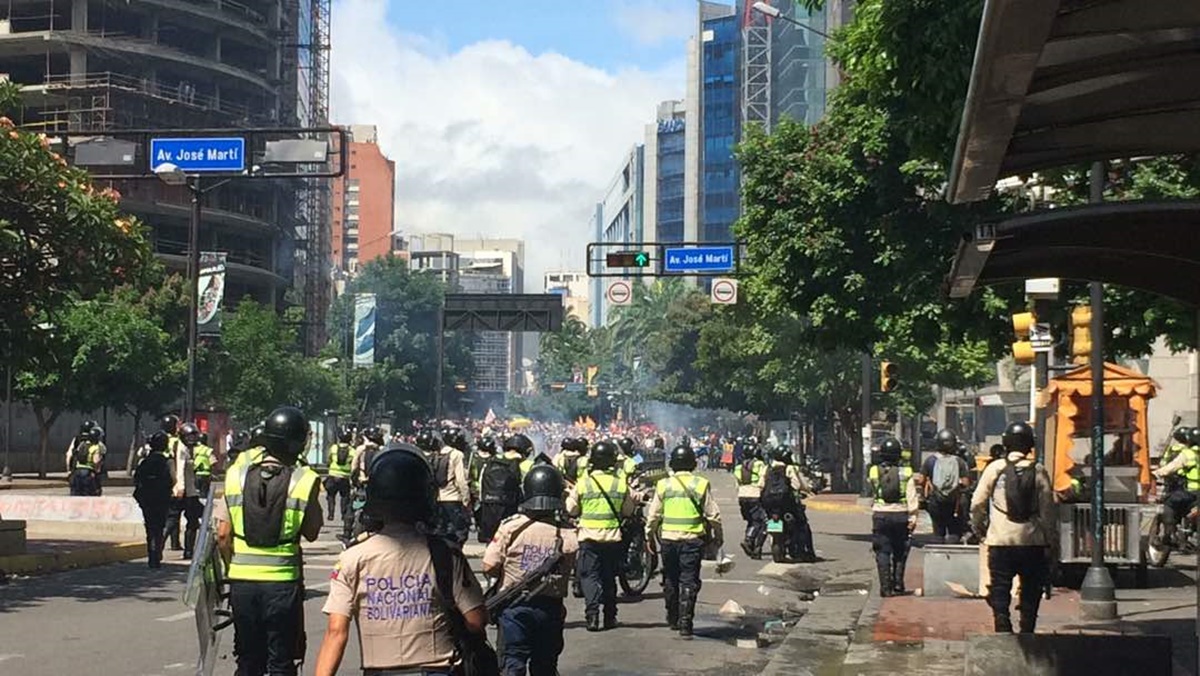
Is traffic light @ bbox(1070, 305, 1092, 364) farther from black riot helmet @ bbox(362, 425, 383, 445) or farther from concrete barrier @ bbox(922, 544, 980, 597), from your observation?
black riot helmet @ bbox(362, 425, 383, 445)

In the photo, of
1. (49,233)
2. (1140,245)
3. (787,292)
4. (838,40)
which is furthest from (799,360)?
(1140,245)

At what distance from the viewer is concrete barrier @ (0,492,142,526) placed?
22.2 m

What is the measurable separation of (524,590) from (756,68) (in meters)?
121

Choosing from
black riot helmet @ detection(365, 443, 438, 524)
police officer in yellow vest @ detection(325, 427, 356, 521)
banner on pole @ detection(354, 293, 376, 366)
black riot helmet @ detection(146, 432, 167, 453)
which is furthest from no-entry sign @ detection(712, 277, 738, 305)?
black riot helmet @ detection(365, 443, 438, 524)

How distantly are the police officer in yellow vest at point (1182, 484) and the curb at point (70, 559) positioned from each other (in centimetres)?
1347

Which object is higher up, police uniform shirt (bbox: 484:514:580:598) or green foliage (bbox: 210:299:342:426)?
green foliage (bbox: 210:299:342:426)

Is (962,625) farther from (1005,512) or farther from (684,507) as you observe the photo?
Answer: (684,507)

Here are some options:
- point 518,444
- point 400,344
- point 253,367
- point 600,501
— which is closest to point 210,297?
point 518,444

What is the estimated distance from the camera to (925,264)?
2083 cm

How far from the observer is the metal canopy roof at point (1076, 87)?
168 inches

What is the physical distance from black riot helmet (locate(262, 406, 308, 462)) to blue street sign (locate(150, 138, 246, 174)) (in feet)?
59.9

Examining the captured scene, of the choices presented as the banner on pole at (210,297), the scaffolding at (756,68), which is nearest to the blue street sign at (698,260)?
the banner on pole at (210,297)

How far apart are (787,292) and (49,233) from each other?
11209mm

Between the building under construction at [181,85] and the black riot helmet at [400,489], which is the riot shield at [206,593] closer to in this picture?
the black riot helmet at [400,489]
